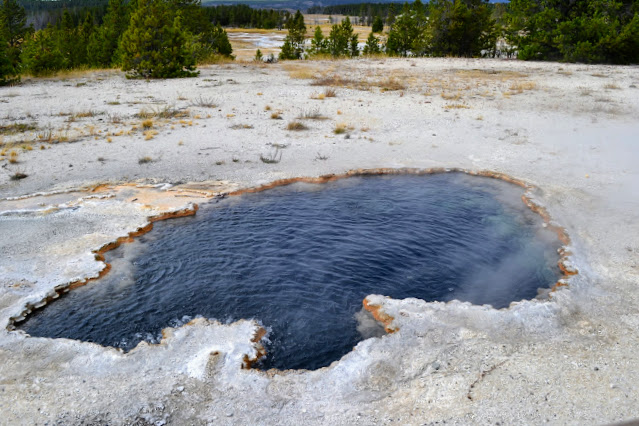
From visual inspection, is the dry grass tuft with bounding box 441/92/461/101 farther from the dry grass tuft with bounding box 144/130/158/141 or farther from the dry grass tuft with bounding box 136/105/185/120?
the dry grass tuft with bounding box 144/130/158/141

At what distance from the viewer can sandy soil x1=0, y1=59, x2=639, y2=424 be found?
378cm

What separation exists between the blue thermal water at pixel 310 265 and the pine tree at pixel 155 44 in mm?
13014

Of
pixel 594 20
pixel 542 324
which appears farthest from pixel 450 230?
pixel 594 20

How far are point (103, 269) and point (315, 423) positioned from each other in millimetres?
3414

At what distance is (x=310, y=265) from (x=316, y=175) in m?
3.10

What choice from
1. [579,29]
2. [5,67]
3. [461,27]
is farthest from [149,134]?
[461,27]

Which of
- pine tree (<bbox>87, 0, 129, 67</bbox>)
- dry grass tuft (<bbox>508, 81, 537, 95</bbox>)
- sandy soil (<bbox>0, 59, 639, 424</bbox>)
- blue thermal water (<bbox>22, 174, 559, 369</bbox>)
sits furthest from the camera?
pine tree (<bbox>87, 0, 129, 67</bbox>)

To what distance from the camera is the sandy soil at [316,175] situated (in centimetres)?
378

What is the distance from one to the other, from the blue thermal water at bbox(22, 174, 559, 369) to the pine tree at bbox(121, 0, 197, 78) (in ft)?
42.7

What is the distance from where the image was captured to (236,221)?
7.29 m

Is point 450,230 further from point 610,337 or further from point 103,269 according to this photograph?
point 103,269

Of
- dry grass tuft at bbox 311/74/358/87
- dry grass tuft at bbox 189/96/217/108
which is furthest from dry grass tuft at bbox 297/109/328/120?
dry grass tuft at bbox 311/74/358/87

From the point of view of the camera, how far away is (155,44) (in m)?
19.4

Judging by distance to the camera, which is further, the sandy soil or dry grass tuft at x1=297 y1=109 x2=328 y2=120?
dry grass tuft at x1=297 y1=109 x2=328 y2=120
